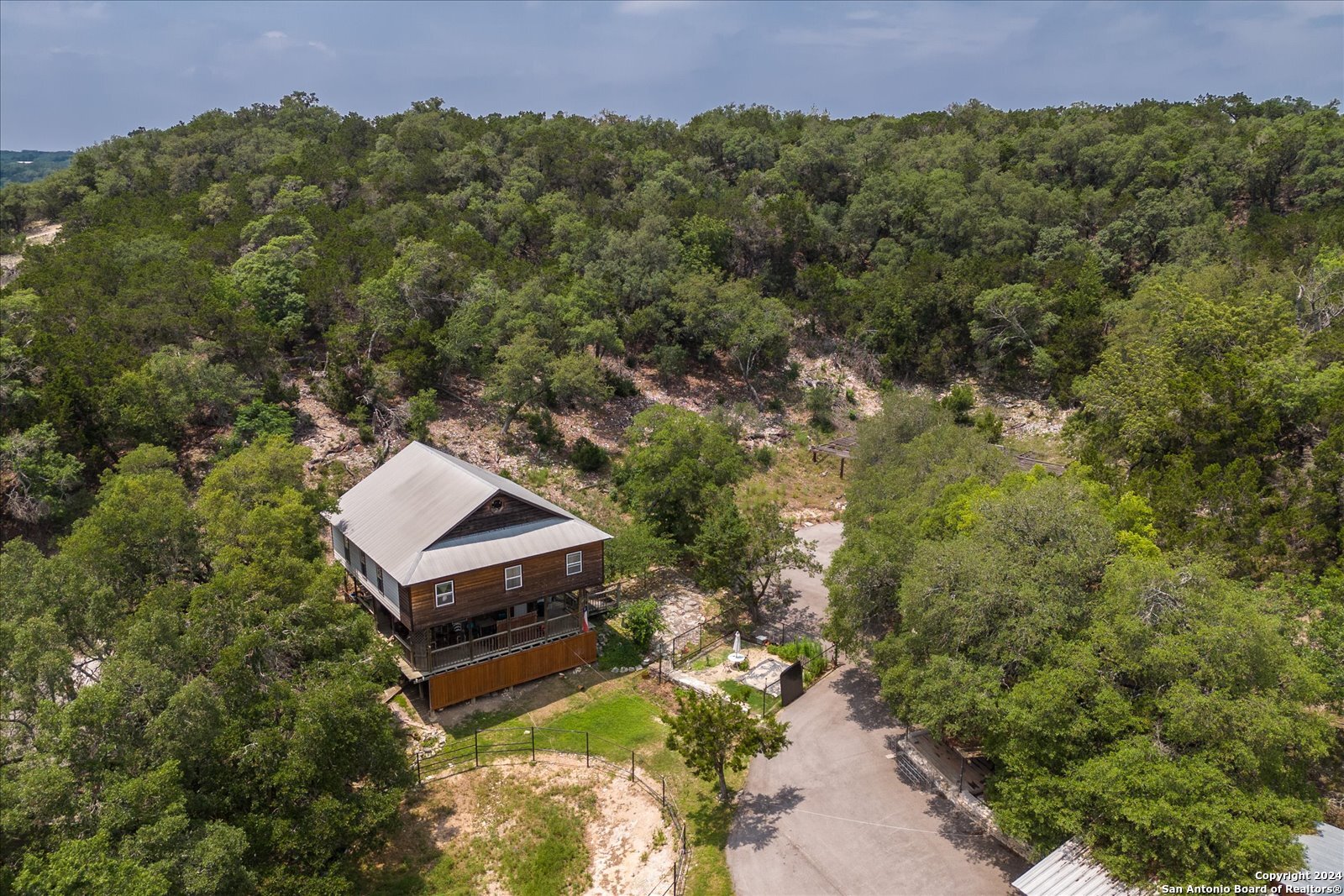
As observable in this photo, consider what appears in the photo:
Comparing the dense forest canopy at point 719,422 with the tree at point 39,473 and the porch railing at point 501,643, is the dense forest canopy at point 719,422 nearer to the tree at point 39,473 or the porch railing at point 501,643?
the tree at point 39,473

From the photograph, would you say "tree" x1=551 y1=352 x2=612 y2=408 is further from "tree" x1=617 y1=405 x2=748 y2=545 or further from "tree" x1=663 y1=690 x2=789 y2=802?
"tree" x1=663 y1=690 x2=789 y2=802

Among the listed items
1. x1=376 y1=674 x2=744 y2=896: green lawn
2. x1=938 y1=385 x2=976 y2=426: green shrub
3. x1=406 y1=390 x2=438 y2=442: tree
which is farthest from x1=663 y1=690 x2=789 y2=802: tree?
x1=938 y1=385 x2=976 y2=426: green shrub

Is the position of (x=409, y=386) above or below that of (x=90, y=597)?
above

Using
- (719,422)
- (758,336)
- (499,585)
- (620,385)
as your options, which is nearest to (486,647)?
(499,585)

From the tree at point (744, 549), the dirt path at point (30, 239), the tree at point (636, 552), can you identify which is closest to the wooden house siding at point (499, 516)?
the tree at point (636, 552)

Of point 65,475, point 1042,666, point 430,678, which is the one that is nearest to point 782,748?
point 1042,666

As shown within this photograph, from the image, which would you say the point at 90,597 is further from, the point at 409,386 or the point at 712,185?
the point at 712,185
